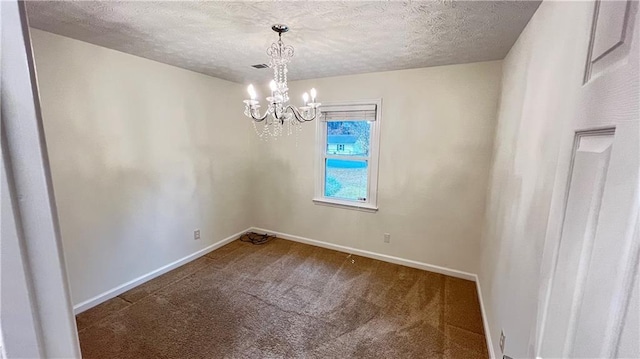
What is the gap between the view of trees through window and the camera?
10.8ft

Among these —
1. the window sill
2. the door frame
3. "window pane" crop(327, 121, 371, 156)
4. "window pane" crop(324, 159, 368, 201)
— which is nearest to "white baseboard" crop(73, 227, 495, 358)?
the window sill

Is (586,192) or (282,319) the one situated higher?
(586,192)

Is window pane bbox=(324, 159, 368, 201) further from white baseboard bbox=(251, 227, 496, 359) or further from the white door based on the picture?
the white door

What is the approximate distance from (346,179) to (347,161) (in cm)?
24

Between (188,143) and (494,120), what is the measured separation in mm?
3218

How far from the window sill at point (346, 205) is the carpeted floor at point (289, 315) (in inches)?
26.2

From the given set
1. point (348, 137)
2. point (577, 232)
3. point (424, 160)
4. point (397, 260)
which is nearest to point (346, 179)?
point (348, 137)

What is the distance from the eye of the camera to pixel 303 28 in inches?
70.9

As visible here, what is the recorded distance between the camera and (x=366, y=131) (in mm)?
3238

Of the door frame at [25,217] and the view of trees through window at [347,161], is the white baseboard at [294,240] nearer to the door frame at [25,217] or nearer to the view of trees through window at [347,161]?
the view of trees through window at [347,161]

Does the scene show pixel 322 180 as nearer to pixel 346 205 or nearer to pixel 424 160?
pixel 346 205

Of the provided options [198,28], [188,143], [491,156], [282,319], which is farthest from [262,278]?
[491,156]

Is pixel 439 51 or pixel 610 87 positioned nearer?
pixel 610 87

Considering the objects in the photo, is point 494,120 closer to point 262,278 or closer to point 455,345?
point 455,345
